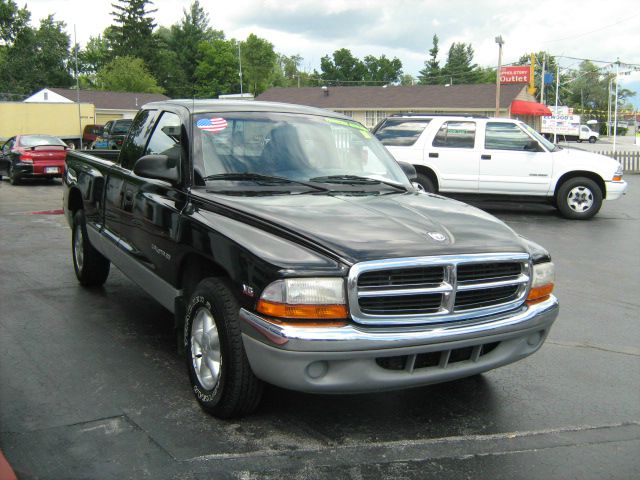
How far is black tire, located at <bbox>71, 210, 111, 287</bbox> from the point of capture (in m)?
6.86

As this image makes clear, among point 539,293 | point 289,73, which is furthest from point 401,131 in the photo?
point 289,73

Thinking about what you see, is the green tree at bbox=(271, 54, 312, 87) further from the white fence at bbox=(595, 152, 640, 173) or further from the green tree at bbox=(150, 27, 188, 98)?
the white fence at bbox=(595, 152, 640, 173)

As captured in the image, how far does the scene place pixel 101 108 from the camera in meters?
56.4

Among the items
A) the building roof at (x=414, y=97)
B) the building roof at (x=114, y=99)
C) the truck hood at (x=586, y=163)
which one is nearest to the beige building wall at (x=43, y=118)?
the building roof at (x=114, y=99)

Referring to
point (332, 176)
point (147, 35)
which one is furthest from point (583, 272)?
point (147, 35)

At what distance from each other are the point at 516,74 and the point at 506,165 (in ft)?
151

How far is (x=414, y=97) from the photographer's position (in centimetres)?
5309

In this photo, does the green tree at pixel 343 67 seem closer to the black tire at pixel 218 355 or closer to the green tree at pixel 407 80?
the green tree at pixel 407 80

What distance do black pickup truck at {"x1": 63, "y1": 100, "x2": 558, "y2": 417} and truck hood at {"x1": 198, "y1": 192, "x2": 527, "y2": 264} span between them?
1cm

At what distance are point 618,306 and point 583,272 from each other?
1.64 m

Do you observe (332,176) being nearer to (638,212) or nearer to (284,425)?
(284,425)

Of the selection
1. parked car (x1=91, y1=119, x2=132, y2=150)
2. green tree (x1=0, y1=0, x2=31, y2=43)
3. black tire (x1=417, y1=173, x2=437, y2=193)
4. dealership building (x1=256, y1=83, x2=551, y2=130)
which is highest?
green tree (x1=0, y1=0, x2=31, y2=43)

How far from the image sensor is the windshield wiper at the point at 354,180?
479 centimetres

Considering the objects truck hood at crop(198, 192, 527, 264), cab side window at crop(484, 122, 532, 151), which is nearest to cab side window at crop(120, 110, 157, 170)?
truck hood at crop(198, 192, 527, 264)
